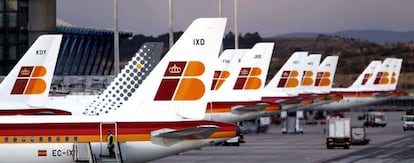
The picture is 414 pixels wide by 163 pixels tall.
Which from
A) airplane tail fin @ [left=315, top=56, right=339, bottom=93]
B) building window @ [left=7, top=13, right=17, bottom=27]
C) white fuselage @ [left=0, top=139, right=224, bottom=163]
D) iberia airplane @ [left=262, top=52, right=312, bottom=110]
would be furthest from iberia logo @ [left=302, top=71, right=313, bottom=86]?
white fuselage @ [left=0, top=139, right=224, bottom=163]

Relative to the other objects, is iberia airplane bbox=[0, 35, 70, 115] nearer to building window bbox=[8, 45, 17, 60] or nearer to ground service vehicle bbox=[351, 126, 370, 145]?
ground service vehicle bbox=[351, 126, 370, 145]

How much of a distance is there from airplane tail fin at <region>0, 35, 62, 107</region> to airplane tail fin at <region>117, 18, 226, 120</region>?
13275 millimetres

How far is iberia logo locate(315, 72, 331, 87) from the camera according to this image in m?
124

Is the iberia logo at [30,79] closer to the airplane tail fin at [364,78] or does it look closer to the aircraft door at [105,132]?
the aircraft door at [105,132]

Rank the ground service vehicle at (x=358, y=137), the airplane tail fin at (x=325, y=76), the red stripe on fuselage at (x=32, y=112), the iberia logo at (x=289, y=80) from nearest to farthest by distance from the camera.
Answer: the red stripe on fuselage at (x=32, y=112) → the ground service vehicle at (x=358, y=137) → the iberia logo at (x=289, y=80) → the airplane tail fin at (x=325, y=76)

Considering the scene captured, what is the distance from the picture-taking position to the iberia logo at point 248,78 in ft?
272

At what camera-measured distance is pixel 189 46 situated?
141 feet

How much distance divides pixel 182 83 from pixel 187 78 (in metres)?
0.29

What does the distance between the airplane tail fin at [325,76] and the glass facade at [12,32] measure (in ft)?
109

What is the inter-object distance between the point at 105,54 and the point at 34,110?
108662 mm

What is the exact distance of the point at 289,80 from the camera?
108 m

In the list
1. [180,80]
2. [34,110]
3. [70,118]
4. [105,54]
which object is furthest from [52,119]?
[105,54]

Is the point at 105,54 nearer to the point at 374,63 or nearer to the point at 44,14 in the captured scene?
the point at 374,63

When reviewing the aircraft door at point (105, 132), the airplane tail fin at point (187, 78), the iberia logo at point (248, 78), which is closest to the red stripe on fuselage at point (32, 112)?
the airplane tail fin at point (187, 78)
